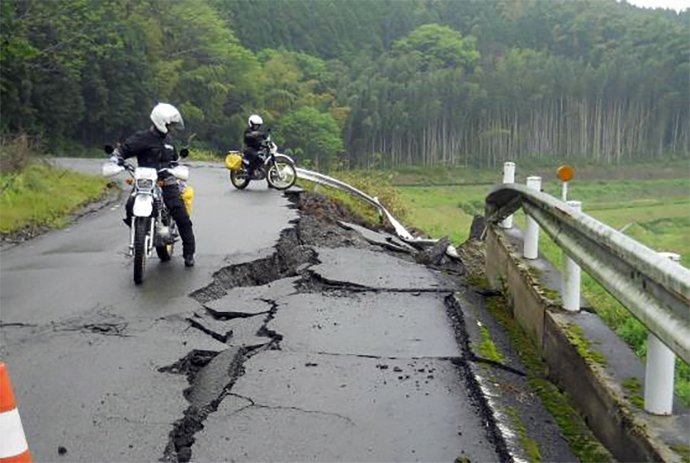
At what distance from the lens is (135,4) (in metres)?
63.8

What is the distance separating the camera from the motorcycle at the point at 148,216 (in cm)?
805

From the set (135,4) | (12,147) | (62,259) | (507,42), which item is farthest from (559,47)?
(62,259)

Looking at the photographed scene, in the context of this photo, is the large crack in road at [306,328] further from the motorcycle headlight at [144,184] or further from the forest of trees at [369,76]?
the forest of trees at [369,76]

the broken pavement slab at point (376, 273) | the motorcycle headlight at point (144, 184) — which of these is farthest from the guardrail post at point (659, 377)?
the motorcycle headlight at point (144, 184)

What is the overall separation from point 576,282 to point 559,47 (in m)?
113

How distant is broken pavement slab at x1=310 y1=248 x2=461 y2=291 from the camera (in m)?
7.88

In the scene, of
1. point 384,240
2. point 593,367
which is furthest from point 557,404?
point 384,240

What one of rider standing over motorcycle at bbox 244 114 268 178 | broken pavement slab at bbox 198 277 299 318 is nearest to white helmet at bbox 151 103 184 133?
broken pavement slab at bbox 198 277 299 318

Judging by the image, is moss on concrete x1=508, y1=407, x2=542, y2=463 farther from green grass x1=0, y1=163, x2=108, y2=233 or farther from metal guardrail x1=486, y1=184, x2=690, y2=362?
green grass x1=0, y1=163, x2=108, y2=233

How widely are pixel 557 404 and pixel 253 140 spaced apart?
1267 centimetres

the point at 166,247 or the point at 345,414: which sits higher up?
the point at 166,247

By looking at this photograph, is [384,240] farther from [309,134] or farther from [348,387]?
[309,134]

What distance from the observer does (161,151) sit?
28.4 ft

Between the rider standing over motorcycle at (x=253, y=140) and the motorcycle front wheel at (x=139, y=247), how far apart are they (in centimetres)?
855
